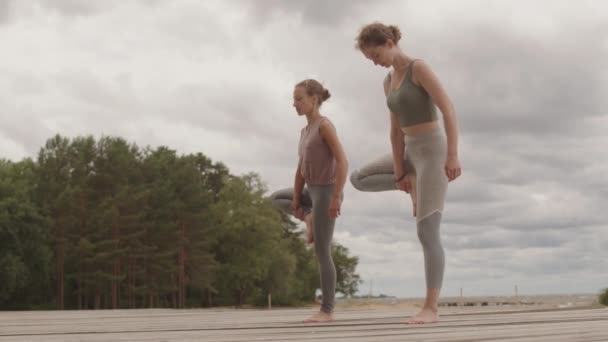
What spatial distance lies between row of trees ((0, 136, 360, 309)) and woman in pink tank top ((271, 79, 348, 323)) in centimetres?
3829

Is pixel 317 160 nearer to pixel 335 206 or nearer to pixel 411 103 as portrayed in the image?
pixel 335 206

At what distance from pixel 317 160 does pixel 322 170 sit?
90mm

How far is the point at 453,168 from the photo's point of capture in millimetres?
4898

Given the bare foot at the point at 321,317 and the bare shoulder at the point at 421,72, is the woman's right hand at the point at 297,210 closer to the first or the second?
the bare foot at the point at 321,317

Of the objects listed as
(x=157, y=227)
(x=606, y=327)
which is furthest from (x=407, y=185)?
(x=157, y=227)

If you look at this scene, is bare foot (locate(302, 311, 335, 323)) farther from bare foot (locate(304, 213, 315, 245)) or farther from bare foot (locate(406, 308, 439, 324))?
bare foot (locate(406, 308, 439, 324))

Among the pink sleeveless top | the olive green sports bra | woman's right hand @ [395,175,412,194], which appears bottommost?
woman's right hand @ [395,175,412,194]

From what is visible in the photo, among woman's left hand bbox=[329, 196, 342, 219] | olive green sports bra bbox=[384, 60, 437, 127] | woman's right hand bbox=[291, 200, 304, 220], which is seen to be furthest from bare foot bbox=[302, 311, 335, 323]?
olive green sports bra bbox=[384, 60, 437, 127]

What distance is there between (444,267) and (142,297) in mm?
48412

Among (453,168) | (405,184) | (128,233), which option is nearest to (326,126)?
(405,184)

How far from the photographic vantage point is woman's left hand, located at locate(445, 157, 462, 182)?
4898 mm

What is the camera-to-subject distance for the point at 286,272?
5659 centimetres

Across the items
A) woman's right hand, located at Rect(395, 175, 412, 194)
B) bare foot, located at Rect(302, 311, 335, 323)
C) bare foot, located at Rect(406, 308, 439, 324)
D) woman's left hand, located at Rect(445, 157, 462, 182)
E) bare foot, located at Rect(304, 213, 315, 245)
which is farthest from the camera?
bare foot, located at Rect(304, 213, 315, 245)

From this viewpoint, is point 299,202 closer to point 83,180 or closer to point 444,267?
point 444,267
